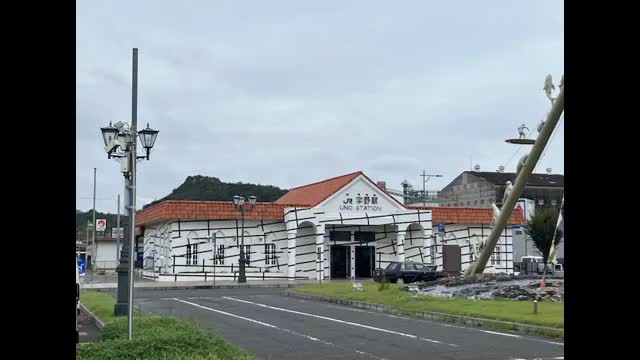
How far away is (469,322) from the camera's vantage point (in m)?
18.4

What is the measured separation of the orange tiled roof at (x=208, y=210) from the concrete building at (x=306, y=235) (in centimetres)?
6

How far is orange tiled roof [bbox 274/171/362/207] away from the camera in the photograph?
4488 centimetres

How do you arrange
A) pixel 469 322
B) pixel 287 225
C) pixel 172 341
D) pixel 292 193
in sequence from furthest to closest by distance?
pixel 292 193 → pixel 287 225 → pixel 469 322 → pixel 172 341

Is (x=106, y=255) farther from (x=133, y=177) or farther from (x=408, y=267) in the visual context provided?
(x=133, y=177)

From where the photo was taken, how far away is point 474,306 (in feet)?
67.7

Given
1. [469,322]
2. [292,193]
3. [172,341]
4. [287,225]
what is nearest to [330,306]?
[469,322]

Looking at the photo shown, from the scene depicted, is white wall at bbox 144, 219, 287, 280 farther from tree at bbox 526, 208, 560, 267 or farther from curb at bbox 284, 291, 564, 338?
tree at bbox 526, 208, 560, 267

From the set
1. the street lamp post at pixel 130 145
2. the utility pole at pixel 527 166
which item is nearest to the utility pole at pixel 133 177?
the street lamp post at pixel 130 145

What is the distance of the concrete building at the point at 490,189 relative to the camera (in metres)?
81.9

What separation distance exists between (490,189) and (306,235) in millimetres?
42050
